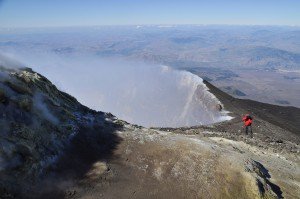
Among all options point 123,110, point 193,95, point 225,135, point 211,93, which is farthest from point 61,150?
point 123,110

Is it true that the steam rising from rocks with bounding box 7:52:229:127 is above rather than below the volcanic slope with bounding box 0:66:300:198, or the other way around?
below

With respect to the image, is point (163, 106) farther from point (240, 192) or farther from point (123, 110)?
point (240, 192)

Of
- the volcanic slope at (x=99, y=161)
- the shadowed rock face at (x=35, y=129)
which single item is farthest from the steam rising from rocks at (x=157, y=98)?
the shadowed rock face at (x=35, y=129)

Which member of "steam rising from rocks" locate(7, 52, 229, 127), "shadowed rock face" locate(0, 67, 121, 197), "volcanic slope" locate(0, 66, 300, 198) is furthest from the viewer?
"steam rising from rocks" locate(7, 52, 229, 127)

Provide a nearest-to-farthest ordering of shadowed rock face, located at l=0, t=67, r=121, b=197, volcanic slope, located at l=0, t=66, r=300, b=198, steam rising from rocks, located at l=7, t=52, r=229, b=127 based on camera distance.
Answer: shadowed rock face, located at l=0, t=67, r=121, b=197 < volcanic slope, located at l=0, t=66, r=300, b=198 < steam rising from rocks, located at l=7, t=52, r=229, b=127

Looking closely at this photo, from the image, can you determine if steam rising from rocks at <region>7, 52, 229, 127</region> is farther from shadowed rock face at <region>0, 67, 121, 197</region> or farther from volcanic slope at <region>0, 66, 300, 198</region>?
shadowed rock face at <region>0, 67, 121, 197</region>

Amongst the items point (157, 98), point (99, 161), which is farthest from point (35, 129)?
point (157, 98)

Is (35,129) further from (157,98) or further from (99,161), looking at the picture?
(157,98)

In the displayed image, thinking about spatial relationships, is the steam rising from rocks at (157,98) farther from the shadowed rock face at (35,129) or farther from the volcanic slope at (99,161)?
the shadowed rock face at (35,129)

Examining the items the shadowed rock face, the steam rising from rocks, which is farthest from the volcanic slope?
the steam rising from rocks
